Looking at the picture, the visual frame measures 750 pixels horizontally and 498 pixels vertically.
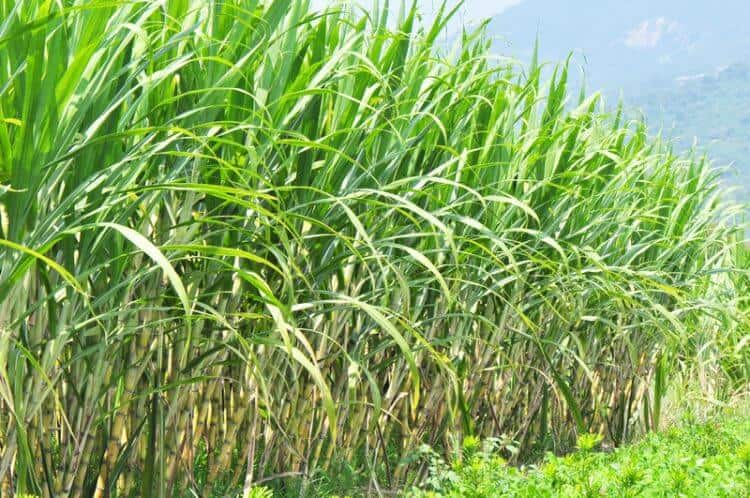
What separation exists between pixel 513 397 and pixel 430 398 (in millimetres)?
709

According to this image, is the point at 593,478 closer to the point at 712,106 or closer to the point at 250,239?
the point at 250,239

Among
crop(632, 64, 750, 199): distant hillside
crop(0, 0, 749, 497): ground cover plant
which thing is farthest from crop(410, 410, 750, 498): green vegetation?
crop(632, 64, 750, 199): distant hillside

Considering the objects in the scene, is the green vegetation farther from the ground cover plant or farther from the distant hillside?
the distant hillside

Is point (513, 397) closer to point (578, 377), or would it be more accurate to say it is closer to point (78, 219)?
point (578, 377)

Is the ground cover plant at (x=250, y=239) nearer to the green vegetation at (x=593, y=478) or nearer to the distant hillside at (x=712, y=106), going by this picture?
the green vegetation at (x=593, y=478)

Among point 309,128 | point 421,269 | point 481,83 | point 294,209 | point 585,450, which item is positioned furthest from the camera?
point 481,83

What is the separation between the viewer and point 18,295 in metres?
1.50

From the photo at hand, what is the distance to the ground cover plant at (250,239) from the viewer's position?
1.48m

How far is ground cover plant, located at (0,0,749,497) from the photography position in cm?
148

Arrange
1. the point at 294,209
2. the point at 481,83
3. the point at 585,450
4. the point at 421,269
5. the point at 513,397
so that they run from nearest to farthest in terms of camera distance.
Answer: the point at 294,209, the point at 585,450, the point at 421,269, the point at 481,83, the point at 513,397

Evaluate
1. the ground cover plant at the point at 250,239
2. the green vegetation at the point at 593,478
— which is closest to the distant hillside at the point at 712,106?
the ground cover plant at the point at 250,239

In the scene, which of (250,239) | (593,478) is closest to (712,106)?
(593,478)

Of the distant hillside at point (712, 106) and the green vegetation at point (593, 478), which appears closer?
the green vegetation at point (593, 478)

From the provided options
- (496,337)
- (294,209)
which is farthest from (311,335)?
(496,337)
